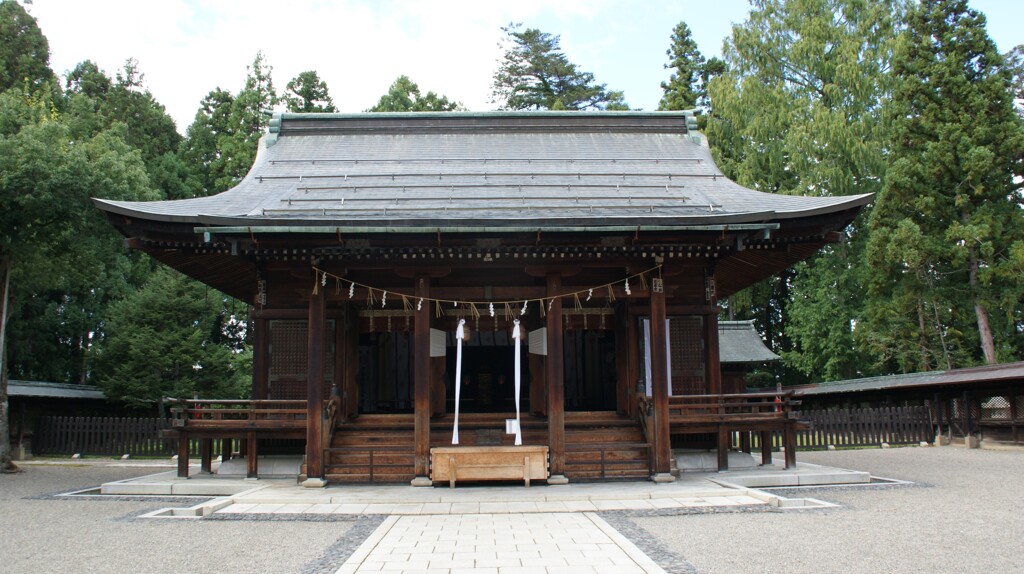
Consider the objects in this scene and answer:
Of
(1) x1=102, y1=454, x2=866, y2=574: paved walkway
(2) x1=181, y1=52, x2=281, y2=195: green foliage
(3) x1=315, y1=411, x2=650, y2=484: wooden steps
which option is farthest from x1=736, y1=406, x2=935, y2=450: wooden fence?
(2) x1=181, y1=52, x2=281, y2=195: green foliage

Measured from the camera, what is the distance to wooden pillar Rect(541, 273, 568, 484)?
38.0ft

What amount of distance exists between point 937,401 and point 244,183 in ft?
63.0

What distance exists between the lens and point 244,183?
15.0 meters

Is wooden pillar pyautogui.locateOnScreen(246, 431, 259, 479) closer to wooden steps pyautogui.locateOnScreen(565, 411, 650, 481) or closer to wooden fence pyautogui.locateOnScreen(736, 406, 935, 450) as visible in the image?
wooden steps pyautogui.locateOnScreen(565, 411, 650, 481)

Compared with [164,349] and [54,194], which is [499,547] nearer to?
[54,194]

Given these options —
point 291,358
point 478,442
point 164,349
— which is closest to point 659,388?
point 478,442

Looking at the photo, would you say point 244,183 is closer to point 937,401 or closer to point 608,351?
point 608,351

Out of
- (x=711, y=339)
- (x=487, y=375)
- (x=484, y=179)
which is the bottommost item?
(x=487, y=375)

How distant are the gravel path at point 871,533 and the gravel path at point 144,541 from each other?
3.73 m

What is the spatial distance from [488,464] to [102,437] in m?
13.9

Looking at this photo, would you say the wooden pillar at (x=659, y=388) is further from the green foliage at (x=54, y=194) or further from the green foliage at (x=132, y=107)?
the green foliage at (x=132, y=107)

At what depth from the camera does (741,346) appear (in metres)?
23.6

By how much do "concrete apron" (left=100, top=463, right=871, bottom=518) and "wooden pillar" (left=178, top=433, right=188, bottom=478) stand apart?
0.29 meters

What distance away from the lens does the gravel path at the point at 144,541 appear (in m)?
6.80
